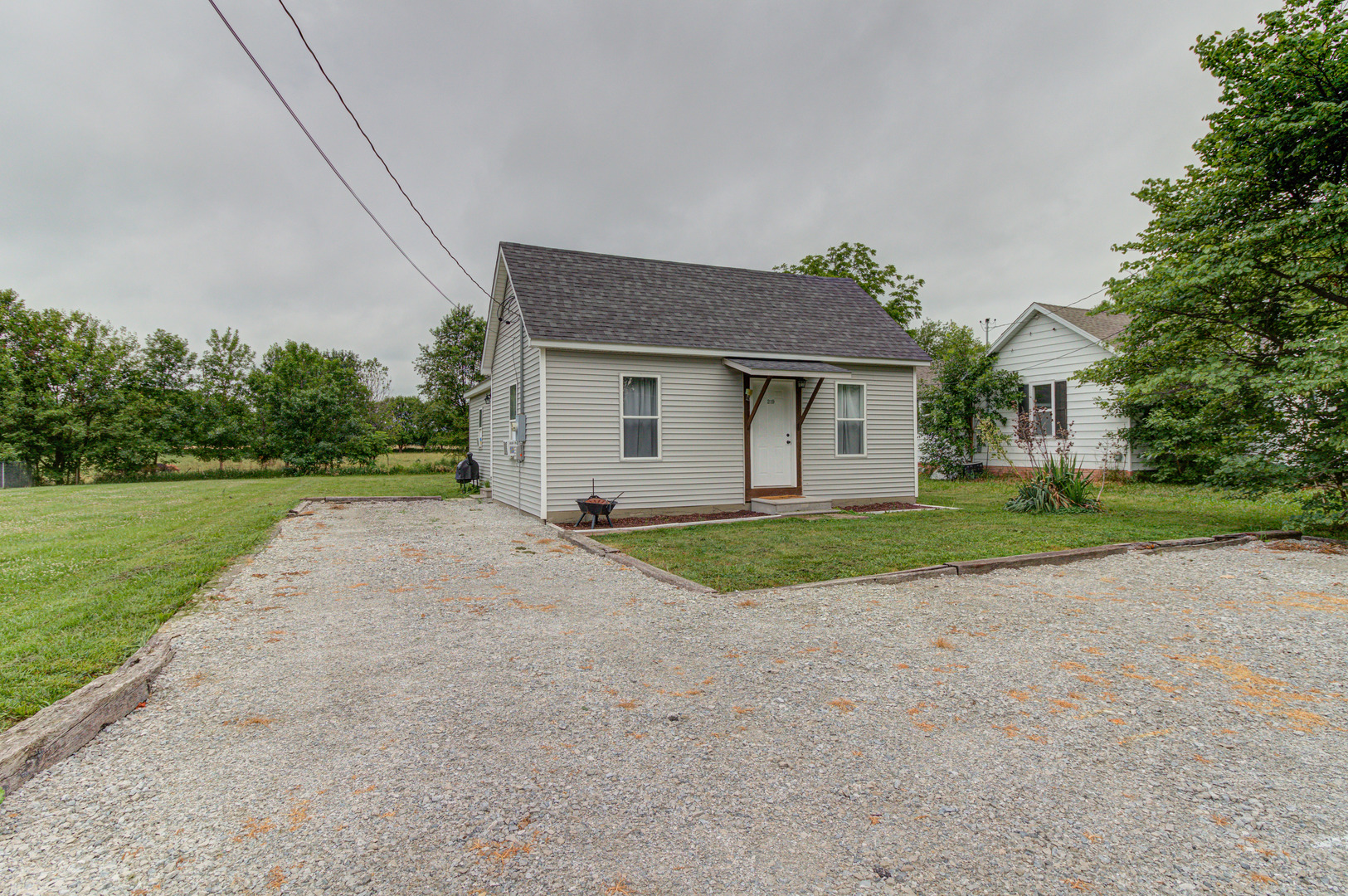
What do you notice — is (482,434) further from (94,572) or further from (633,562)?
(633,562)

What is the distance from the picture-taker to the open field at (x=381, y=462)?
23.5 meters

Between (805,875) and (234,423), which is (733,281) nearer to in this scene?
(805,875)

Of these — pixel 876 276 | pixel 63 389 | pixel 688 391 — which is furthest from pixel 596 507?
pixel 63 389

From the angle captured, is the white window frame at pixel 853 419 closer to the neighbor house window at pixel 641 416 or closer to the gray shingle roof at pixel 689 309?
the gray shingle roof at pixel 689 309

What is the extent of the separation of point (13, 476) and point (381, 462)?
1154 cm

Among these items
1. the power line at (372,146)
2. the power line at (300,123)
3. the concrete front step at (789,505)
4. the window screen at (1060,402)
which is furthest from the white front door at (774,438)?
the window screen at (1060,402)

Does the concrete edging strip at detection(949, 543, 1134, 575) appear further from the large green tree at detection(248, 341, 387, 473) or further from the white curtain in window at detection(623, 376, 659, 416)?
the large green tree at detection(248, 341, 387, 473)

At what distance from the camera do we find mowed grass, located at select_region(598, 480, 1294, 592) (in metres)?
6.19

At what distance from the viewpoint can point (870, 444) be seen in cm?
1211

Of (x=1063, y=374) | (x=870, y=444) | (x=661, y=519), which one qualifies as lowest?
(x=661, y=519)

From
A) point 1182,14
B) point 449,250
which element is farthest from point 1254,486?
point 449,250

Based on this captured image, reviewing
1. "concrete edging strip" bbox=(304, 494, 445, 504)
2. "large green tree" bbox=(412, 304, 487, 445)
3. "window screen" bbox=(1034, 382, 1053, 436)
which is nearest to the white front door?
"concrete edging strip" bbox=(304, 494, 445, 504)

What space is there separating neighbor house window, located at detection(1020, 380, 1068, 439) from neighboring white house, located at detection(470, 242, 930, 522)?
614cm

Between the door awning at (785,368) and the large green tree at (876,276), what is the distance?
42.4 feet
